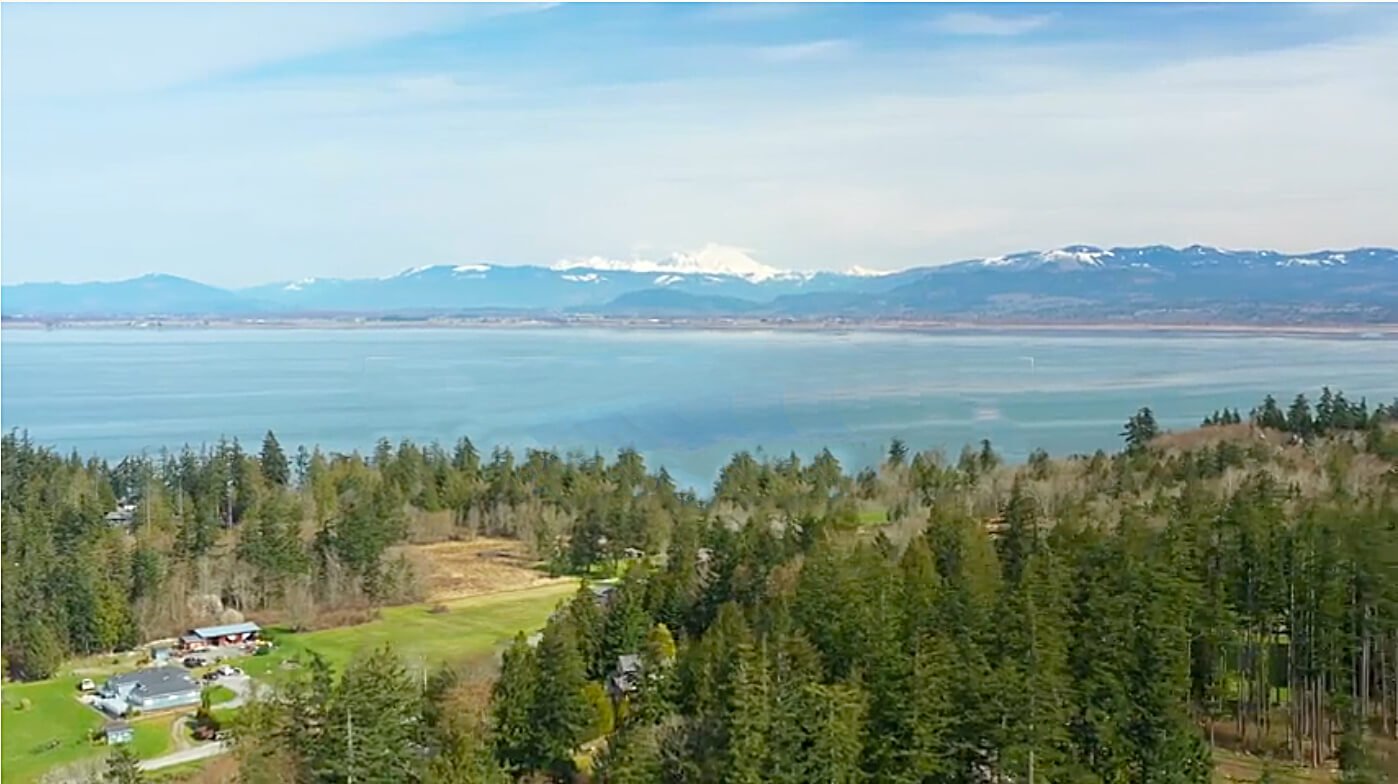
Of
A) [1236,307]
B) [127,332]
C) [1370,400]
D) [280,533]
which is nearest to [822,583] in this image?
[280,533]

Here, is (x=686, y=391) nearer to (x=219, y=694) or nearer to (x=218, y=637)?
(x=218, y=637)

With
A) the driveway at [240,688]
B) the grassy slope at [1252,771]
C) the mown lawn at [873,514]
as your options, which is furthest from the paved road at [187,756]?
the mown lawn at [873,514]

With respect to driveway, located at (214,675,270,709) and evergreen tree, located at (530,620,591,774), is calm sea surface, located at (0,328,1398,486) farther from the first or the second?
evergreen tree, located at (530,620,591,774)

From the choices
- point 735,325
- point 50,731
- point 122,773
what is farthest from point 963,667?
point 735,325

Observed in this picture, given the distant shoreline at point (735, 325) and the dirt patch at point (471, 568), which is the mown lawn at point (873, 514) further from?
the distant shoreline at point (735, 325)

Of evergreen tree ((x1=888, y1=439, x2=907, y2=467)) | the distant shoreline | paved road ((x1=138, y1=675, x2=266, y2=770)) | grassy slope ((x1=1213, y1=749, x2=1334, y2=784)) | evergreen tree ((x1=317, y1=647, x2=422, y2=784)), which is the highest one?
→ the distant shoreline

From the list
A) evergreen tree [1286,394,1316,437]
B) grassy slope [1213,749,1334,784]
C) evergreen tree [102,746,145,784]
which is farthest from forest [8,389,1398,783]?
evergreen tree [1286,394,1316,437]

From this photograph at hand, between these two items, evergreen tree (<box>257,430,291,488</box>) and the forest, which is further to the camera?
evergreen tree (<box>257,430,291,488</box>)
